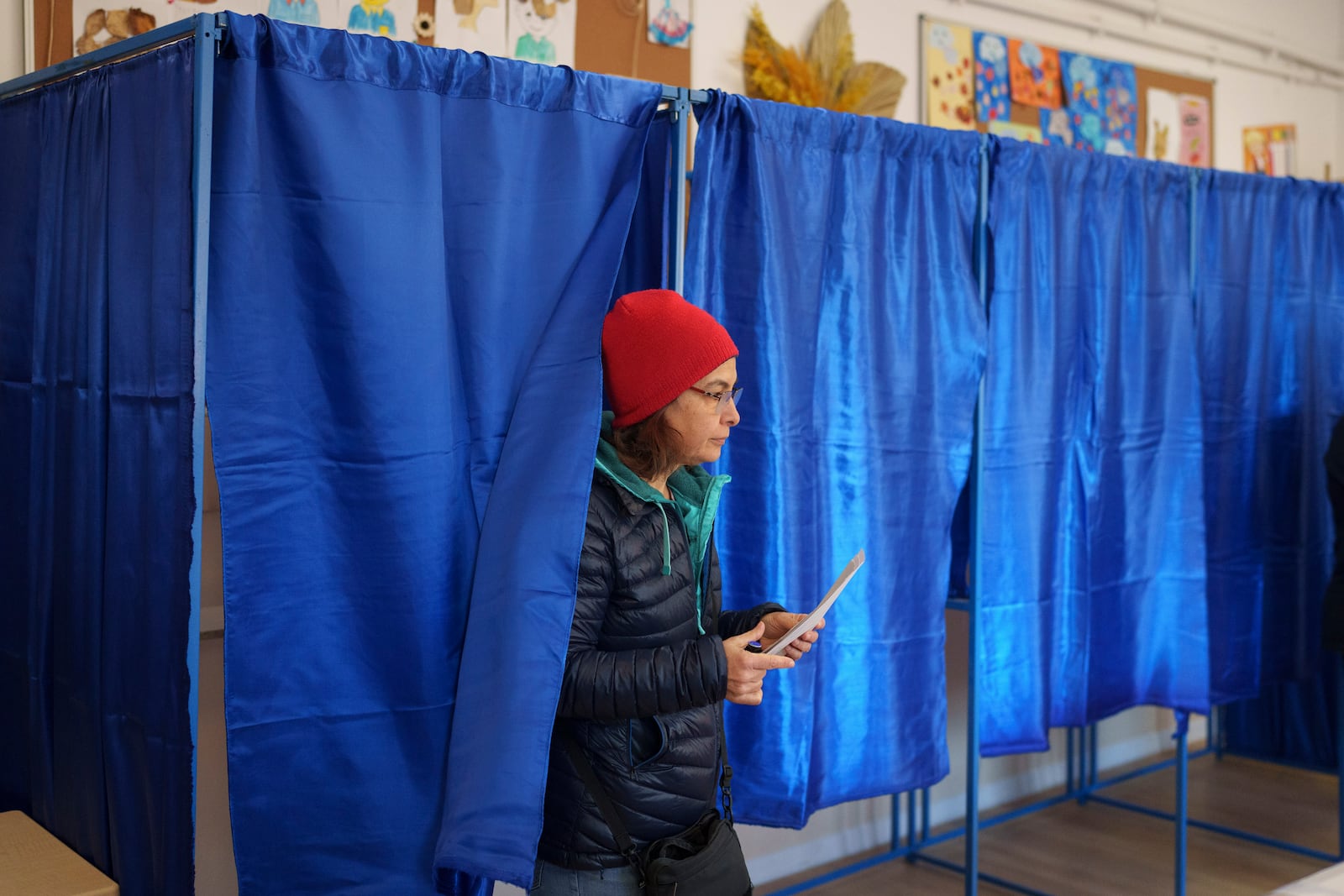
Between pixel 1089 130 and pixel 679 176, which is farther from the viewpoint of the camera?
pixel 1089 130

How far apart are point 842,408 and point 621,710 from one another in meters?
1.02

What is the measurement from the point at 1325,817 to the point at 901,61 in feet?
9.14

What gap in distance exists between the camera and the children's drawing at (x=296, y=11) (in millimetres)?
2523

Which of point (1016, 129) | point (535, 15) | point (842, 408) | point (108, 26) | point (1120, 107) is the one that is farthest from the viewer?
point (1120, 107)

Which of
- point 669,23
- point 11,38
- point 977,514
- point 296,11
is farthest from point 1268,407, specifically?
point 11,38

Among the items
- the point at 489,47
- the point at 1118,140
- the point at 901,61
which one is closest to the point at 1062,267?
the point at 901,61

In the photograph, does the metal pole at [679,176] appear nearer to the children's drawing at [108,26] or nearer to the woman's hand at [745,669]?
the woman's hand at [745,669]

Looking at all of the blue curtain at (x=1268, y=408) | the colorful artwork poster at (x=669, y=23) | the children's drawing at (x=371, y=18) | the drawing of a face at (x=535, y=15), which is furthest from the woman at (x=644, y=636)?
the blue curtain at (x=1268, y=408)

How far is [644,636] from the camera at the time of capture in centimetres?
182

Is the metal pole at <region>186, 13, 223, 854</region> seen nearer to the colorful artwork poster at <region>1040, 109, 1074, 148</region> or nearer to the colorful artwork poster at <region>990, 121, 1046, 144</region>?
the colorful artwork poster at <region>990, 121, 1046, 144</region>

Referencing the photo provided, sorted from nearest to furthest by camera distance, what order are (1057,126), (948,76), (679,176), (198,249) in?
(198,249), (679,176), (948,76), (1057,126)

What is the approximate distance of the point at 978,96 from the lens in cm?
391

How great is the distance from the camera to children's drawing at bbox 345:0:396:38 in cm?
261

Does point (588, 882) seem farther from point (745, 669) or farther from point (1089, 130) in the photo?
point (1089, 130)
